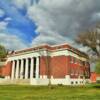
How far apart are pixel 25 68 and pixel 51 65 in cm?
1074

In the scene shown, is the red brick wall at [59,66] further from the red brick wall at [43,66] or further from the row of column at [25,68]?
the row of column at [25,68]

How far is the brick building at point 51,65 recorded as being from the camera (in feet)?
200

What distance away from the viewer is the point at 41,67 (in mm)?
64062

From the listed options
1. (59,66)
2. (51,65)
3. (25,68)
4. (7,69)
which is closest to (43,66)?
(51,65)

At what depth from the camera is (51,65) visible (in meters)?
63.9

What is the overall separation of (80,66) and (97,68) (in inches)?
863

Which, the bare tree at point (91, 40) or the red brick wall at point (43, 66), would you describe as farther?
the red brick wall at point (43, 66)

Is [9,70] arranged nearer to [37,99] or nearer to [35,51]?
[35,51]

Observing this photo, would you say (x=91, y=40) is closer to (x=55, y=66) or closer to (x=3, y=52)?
(x=55, y=66)

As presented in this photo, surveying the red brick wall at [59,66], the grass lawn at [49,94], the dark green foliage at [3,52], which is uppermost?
the dark green foliage at [3,52]

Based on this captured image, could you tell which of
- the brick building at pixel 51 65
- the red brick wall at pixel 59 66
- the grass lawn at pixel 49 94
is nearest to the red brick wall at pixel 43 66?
the brick building at pixel 51 65

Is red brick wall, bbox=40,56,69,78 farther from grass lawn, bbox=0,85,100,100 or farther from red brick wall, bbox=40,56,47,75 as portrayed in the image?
grass lawn, bbox=0,85,100,100

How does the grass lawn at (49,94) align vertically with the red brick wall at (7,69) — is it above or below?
below

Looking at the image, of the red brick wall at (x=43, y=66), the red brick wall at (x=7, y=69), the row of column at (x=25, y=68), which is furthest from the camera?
the red brick wall at (x=7, y=69)
